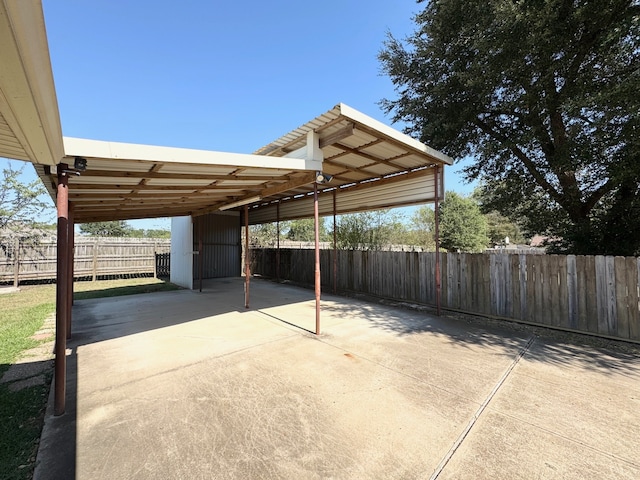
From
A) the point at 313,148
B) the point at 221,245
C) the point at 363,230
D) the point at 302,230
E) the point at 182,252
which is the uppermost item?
the point at 302,230

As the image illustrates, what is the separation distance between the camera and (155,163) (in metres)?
3.04

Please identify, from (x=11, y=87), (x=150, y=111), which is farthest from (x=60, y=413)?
(x=150, y=111)

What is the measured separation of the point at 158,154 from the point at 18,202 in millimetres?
11897

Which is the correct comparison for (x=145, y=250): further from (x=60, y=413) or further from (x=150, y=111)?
(x=60, y=413)

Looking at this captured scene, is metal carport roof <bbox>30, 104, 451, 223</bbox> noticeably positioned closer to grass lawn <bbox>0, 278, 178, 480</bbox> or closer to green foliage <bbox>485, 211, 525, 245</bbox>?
grass lawn <bbox>0, 278, 178, 480</bbox>

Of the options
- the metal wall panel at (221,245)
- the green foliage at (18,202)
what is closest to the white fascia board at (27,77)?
the metal wall panel at (221,245)

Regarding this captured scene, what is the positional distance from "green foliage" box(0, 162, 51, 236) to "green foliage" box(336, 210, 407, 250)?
1131 cm

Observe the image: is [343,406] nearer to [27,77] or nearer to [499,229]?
[27,77]

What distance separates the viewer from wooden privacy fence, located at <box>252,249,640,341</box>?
13.9 ft

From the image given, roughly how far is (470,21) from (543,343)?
680cm

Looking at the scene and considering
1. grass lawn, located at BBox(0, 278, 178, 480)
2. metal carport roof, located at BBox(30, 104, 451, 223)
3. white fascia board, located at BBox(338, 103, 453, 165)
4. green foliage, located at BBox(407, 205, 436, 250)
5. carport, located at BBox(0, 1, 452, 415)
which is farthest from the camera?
green foliage, located at BBox(407, 205, 436, 250)

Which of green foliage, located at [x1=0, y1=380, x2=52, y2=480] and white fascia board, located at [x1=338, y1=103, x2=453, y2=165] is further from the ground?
white fascia board, located at [x1=338, y1=103, x2=453, y2=165]

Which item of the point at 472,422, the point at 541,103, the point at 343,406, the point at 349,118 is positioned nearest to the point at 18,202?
the point at 349,118

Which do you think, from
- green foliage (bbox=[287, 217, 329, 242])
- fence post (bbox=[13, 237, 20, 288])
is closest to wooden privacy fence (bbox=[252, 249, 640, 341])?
fence post (bbox=[13, 237, 20, 288])
